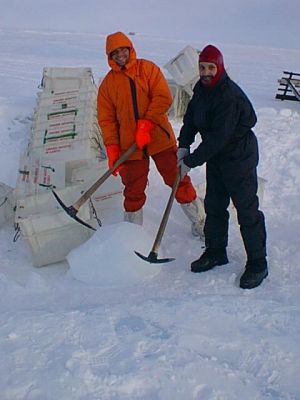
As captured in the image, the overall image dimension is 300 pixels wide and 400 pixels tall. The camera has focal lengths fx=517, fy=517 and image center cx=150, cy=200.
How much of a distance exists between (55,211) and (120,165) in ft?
2.17

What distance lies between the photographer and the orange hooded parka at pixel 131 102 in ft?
11.7

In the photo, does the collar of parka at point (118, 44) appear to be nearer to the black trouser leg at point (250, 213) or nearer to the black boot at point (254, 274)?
the black trouser leg at point (250, 213)

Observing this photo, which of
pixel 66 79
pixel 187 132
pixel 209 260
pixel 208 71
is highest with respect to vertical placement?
pixel 208 71

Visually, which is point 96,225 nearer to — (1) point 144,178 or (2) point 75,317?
(1) point 144,178

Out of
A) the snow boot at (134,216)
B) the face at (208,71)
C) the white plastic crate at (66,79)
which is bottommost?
the snow boot at (134,216)

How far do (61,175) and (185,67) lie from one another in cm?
327

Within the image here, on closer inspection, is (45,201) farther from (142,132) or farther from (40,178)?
(142,132)

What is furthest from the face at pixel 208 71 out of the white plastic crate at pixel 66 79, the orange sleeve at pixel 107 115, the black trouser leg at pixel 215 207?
the white plastic crate at pixel 66 79

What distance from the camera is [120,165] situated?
369 centimetres

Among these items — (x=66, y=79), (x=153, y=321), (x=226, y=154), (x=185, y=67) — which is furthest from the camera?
(x=185, y=67)

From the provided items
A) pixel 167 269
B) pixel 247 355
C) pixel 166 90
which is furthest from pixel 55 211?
pixel 247 355

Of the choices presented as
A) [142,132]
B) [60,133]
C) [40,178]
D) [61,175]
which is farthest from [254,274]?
[60,133]

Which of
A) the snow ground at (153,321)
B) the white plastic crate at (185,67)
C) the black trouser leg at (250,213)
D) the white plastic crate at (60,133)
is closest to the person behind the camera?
the snow ground at (153,321)

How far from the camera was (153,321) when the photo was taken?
2.90 meters
